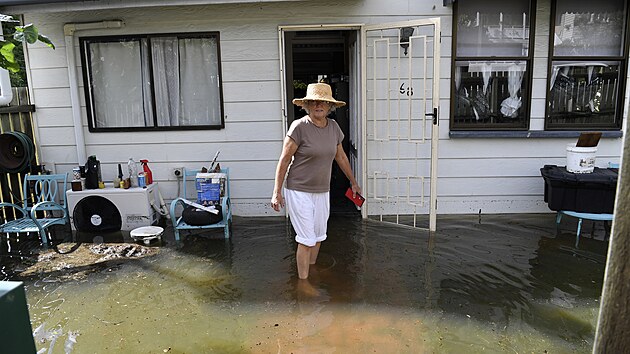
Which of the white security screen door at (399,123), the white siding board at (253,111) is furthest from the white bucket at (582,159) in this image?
the white siding board at (253,111)

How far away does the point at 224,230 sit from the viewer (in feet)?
15.5

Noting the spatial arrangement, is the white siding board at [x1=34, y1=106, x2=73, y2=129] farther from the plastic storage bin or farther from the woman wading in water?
the plastic storage bin

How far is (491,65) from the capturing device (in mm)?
4902

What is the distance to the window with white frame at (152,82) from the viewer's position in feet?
16.5

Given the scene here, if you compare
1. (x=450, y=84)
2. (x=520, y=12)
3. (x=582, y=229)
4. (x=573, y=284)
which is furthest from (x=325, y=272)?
(x=520, y=12)

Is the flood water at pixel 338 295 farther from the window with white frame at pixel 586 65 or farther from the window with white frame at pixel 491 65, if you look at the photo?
the window with white frame at pixel 586 65

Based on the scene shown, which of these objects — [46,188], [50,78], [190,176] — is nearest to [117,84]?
[50,78]

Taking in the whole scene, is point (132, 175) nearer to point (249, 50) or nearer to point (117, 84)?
point (117, 84)

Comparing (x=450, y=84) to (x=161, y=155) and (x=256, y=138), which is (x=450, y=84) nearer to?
(x=256, y=138)

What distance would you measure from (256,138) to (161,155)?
1087 millimetres

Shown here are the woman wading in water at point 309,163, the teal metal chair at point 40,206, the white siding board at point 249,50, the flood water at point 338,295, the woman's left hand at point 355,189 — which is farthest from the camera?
the white siding board at point 249,50

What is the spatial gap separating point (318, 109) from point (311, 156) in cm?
32

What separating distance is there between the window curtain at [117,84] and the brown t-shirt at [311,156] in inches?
106

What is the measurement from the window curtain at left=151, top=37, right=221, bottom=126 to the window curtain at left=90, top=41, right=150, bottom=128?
215mm
